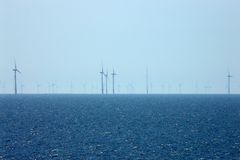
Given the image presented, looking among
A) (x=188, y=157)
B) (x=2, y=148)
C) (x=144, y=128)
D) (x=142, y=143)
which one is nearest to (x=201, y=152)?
(x=188, y=157)

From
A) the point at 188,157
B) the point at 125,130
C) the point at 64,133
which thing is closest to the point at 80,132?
the point at 64,133

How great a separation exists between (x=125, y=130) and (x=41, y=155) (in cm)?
2930

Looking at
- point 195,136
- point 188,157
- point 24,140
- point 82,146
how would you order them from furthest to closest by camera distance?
point 195,136
point 24,140
point 82,146
point 188,157

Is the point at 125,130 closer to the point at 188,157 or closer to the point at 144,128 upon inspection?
the point at 144,128

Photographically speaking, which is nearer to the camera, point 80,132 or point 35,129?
point 80,132

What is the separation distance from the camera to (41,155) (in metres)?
49.1

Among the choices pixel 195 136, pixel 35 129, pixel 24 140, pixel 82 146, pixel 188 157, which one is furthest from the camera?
pixel 35 129

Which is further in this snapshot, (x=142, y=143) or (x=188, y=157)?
(x=142, y=143)

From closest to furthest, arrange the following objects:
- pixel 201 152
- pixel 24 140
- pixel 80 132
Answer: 1. pixel 201 152
2. pixel 24 140
3. pixel 80 132

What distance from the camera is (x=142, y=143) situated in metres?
59.5

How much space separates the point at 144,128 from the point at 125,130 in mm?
4995

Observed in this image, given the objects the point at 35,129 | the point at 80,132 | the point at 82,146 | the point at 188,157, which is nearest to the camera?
the point at 188,157

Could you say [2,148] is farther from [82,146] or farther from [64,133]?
[64,133]

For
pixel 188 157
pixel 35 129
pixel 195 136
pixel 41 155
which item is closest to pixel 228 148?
pixel 188 157
